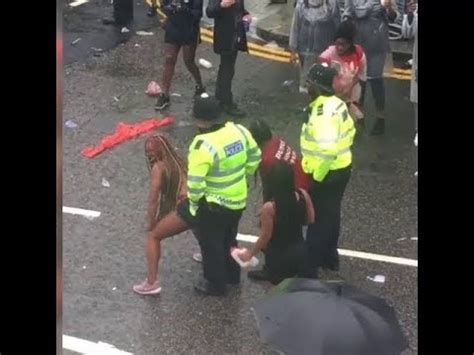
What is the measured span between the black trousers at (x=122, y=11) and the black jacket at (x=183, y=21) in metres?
2.81

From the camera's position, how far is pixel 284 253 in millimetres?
6699

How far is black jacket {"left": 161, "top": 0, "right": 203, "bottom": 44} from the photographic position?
9.56 m

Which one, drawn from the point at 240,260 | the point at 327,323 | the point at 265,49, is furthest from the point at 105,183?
the point at 265,49

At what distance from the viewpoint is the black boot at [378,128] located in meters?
9.42

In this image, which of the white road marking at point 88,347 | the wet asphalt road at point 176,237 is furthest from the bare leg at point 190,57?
the white road marking at point 88,347

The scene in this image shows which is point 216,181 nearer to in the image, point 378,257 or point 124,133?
point 378,257

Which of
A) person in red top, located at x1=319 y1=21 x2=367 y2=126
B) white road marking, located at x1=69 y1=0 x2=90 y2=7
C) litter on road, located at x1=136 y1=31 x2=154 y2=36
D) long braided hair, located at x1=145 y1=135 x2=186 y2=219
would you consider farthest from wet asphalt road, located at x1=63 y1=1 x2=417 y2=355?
white road marking, located at x1=69 y1=0 x2=90 y2=7

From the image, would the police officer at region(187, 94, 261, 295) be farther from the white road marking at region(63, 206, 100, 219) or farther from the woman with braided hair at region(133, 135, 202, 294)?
the white road marking at region(63, 206, 100, 219)

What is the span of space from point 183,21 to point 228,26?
45 centimetres

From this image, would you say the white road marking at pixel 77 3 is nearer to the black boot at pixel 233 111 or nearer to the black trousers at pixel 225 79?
the black trousers at pixel 225 79
